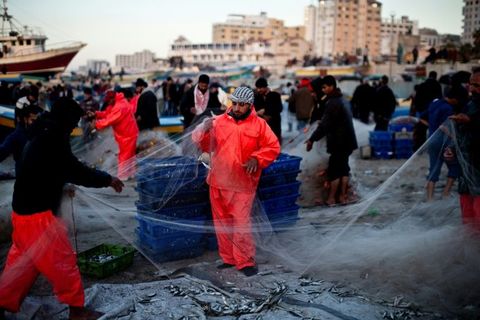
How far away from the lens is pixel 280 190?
5312 millimetres

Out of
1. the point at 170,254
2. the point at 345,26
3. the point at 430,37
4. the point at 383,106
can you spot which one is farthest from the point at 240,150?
the point at 430,37

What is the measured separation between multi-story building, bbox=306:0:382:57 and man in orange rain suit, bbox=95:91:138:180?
107 meters

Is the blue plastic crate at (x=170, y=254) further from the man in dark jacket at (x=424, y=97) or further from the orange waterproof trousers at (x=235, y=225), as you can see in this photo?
the man in dark jacket at (x=424, y=97)

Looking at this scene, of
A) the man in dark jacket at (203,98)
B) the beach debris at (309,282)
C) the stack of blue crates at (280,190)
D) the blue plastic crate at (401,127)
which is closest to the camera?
the beach debris at (309,282)

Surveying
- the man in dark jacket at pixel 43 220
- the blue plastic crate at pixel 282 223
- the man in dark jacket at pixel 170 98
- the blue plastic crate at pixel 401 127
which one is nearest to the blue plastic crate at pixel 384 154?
the blue plastic crate at pixel 401 127

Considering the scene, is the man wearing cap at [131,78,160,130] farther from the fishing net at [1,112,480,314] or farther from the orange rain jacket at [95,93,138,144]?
the fishing net at [1,112,480,314]

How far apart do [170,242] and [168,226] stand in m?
0.20

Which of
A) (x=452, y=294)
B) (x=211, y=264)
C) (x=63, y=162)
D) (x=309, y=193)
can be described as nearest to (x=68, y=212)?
(x=63, y=162)

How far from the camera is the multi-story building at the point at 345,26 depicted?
113312 millimetres

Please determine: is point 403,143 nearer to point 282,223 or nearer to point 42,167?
point 282,223

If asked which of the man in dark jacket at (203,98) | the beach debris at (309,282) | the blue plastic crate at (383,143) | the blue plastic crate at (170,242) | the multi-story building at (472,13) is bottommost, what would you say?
the beach debris at (309,282)

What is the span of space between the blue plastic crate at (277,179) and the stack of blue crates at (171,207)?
2.28 feet

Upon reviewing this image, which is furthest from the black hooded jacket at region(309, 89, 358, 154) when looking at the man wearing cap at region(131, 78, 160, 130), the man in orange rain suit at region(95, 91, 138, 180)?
the man wearing cap at region(131, 78, 160, 130)

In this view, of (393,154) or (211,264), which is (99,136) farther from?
(393,154)
